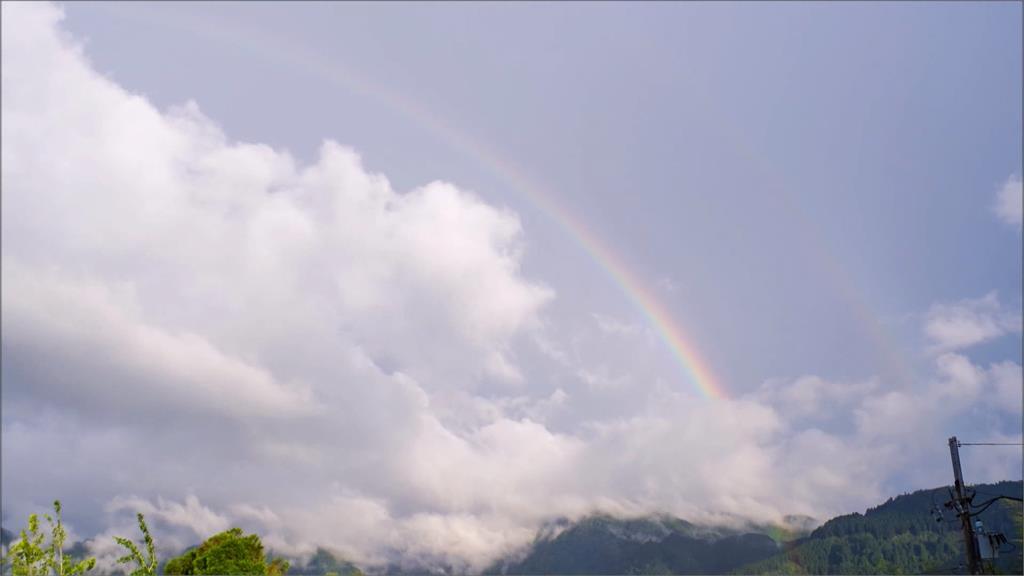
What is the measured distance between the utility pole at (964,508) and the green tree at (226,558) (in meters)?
79.1

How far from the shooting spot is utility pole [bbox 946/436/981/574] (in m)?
33.0

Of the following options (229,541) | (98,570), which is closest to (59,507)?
(98,570)

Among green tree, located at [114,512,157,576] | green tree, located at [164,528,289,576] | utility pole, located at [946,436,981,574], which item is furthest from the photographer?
green tree, located at [164,528,289,576]

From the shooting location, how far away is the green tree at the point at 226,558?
Answer: 298 feet

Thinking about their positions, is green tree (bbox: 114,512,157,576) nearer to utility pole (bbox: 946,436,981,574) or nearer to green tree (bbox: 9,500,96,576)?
green tree (bbox: 9,500,96,576)

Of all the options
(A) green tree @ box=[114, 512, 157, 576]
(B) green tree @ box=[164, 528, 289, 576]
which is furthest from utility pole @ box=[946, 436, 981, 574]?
(B) green tree @ box=[164, 528, 289, 576]

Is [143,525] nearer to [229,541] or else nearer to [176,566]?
[229,541]

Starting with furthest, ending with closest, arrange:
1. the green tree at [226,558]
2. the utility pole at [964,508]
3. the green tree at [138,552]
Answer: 1. the green tree at [226,558]
2. the utility pole at [964,508]
3. the green tree at [138,552]

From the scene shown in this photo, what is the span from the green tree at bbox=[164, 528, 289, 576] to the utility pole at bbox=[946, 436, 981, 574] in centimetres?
7906

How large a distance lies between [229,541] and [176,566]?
987 centimetres

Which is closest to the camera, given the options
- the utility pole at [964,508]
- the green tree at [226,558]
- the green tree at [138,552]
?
the green tree at [138,552]

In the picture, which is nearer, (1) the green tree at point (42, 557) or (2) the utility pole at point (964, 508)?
(1) the green tree at point (42, 557)

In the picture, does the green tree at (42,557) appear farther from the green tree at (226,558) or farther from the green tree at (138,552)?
the green tree at (226,558)

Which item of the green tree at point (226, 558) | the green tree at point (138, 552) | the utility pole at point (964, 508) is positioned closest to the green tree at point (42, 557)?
the green tree at point (138, 552)
